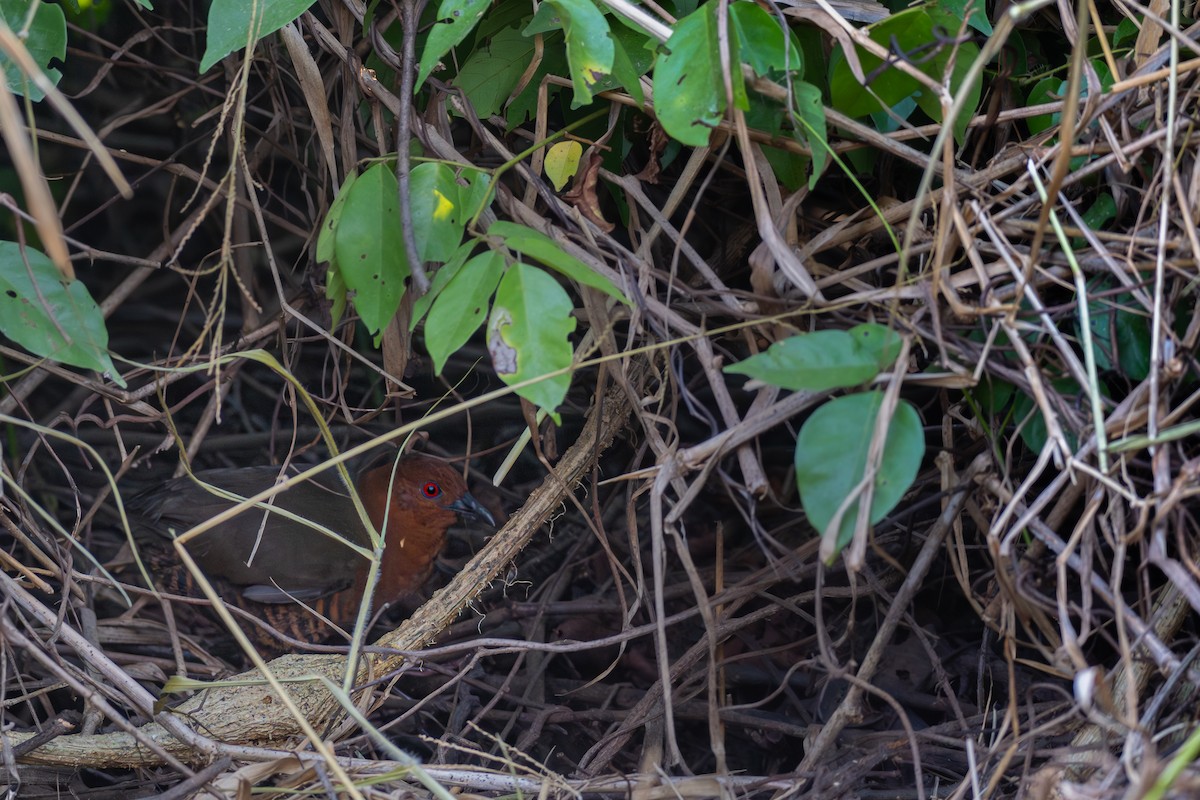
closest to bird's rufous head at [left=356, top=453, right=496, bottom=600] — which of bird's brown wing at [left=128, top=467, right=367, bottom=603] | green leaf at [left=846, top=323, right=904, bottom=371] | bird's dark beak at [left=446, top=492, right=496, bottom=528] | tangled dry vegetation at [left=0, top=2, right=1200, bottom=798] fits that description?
bird's dark beak at [left=446, top=492, right=496, bottom=528]

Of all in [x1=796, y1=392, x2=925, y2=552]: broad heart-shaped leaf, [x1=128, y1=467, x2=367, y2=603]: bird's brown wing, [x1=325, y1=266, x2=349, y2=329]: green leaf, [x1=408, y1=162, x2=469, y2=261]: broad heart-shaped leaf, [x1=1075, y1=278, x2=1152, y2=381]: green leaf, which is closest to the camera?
[x1=796, y1=392, x2=925, y2=552]: broad heart-shaped leaf

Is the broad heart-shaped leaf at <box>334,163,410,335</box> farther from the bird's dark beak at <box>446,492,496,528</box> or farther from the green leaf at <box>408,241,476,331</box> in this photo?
the bird's dark beak at <box>446,492,496,528</box>

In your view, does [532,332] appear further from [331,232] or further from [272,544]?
[272,544]

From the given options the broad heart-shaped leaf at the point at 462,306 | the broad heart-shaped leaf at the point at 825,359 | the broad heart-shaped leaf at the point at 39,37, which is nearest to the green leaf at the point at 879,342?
the broad heart-shaped leaf at the point at 825,359

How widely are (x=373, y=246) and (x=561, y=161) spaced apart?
416mm

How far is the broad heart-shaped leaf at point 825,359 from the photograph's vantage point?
1.42m

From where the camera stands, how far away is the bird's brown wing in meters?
3.27

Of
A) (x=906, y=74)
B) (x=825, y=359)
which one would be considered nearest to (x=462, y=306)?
(x=825, y=359)

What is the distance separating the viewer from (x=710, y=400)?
10.1 feet

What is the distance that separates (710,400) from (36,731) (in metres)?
1.93

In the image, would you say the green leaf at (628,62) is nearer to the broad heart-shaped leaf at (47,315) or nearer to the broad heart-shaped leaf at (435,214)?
the broad heart-shaped leaf at (435,214)

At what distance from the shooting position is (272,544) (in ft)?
10.7

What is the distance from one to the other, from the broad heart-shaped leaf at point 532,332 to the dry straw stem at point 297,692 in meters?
0.63

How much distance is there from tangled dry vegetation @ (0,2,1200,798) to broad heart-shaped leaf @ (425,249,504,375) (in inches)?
4.2
